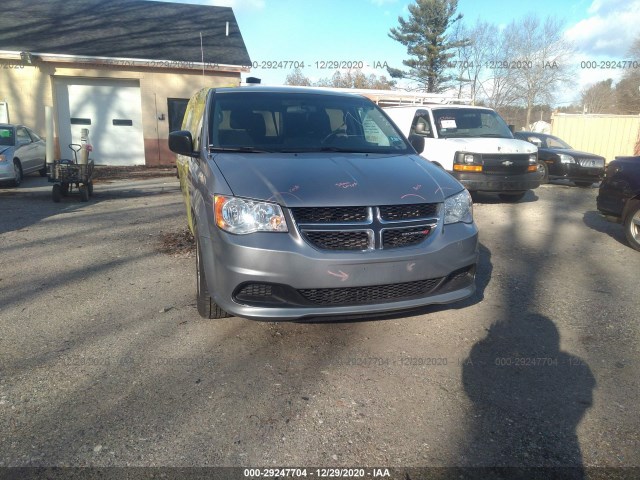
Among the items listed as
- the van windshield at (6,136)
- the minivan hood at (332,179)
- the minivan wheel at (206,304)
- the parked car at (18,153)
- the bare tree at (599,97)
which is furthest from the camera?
the bare tree at (599,97)

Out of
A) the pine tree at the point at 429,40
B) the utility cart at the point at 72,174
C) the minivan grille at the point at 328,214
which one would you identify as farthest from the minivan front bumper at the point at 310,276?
the pine tree at the point at 429,40

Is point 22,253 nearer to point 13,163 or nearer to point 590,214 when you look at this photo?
point 13,163

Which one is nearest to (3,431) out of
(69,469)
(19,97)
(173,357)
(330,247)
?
(69,469)

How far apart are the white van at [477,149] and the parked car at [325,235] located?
17.4 feet

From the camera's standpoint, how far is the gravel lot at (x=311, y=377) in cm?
249

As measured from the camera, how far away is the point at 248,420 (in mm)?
2699

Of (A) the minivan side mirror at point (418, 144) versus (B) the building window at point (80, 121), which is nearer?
(A) the minivan side mirror at point (418, 144)

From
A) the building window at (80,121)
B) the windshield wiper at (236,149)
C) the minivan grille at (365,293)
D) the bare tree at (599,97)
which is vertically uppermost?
the bare tree at (599,97)

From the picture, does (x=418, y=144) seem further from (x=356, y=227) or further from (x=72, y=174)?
(x=72, y=174)

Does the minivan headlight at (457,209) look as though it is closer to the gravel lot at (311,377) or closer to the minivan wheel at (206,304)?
the gravel lot at (311,377)

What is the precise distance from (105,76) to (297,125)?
47.3 feet

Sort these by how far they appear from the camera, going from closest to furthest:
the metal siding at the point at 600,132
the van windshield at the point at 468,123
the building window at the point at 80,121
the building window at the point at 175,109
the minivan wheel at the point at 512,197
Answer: the van windshield at the point at 468,123 → the minivan wheel at the point at 512,197 → the building window at the point at 80,121 → the building window at the point at 175,109 → the metal siding at the point at 600,132

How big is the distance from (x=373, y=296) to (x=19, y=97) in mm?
17061

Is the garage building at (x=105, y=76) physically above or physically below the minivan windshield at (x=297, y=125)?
above
